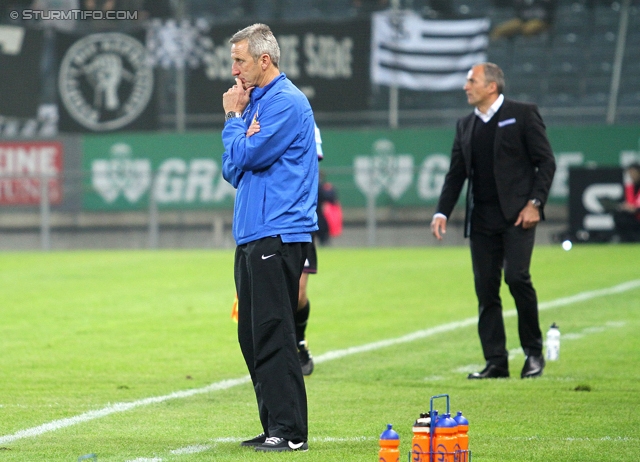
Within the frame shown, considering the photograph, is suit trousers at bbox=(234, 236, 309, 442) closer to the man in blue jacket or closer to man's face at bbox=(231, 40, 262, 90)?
the man in blue jacket

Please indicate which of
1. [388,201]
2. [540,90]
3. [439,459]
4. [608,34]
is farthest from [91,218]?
[439,459]

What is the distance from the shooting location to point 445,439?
472 centimetres

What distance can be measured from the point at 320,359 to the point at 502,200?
216 cm

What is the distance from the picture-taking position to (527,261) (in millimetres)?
8688

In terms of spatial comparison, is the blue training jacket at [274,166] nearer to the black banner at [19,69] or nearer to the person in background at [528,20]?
the person in background at [528,20]

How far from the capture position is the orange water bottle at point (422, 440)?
4.75m

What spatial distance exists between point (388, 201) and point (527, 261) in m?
20.3

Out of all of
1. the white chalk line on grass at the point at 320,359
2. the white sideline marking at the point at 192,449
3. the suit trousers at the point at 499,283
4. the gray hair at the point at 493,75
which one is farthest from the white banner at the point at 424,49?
the white sideline marking at the point at 192,449

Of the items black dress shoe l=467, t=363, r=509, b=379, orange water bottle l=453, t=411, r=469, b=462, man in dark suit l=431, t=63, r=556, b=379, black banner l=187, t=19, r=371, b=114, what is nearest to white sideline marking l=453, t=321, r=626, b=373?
black dress shoe l=467, t=363, r=509, b=379

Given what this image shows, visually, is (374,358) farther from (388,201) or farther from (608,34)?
(608,34)

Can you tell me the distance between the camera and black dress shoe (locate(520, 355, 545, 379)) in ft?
28.7

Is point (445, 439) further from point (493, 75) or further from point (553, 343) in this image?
point (553, 343)

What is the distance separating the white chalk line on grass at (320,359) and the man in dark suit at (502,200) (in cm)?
166

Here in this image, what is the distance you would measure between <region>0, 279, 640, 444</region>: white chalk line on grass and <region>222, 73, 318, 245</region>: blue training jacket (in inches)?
59.5
